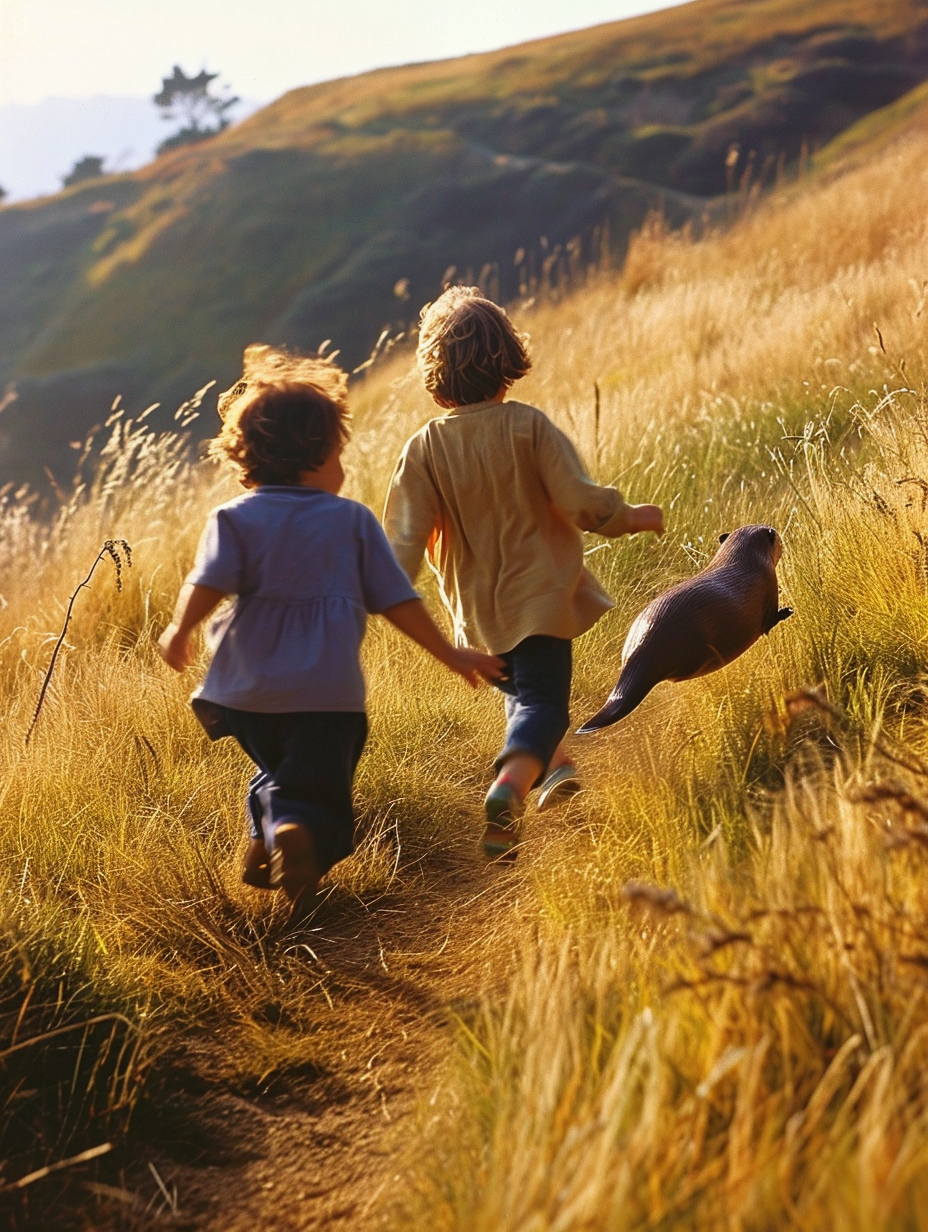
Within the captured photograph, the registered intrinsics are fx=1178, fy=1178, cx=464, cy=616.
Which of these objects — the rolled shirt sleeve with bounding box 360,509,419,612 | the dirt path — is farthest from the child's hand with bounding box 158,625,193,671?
the dirt path

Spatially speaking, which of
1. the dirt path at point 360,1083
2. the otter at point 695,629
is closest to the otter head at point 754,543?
the otter at point 695,629

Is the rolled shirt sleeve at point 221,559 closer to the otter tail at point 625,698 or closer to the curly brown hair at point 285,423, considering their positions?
the curly brown hair at point 285,423

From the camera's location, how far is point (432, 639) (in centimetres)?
→ 252

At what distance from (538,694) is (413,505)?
0.60m

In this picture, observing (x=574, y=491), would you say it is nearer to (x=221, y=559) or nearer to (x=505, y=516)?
(x=505, y=516)

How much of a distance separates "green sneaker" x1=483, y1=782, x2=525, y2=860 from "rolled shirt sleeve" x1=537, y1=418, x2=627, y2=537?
0.71m

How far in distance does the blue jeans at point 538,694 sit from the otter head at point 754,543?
0.53 m

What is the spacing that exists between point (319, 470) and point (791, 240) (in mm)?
8759

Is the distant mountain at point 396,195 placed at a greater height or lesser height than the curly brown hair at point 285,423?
lesser

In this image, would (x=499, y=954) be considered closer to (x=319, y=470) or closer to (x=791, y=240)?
(x=319, y=470)

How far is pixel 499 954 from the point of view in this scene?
253cm

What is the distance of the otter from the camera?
9.66ft

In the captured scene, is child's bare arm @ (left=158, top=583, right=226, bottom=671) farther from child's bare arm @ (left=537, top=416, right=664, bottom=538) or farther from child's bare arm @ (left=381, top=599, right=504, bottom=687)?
child's bare arm @ (left=537, top=416, right=664, bottom=538)

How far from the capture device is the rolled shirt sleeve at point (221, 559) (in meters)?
2.46
